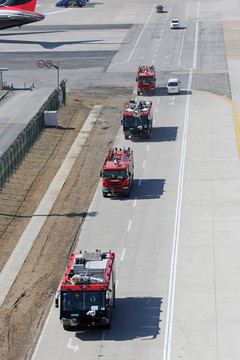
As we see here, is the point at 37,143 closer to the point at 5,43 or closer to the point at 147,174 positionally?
the point at 147,174

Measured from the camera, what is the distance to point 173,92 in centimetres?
10119

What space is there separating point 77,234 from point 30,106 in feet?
143

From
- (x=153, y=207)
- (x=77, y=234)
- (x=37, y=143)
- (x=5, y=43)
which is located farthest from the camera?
(x=5, y=43)

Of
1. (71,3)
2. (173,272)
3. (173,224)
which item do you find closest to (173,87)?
(173,224)

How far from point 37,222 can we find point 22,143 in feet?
58.2

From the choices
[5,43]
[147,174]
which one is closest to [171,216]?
[147,174]

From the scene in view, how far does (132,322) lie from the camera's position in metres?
42.1

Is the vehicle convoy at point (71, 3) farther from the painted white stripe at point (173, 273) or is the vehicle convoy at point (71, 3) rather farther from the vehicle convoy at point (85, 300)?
the vehicle convoy at point (85, 300)

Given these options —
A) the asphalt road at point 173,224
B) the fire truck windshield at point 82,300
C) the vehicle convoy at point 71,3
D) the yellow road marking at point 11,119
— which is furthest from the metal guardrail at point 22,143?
A: the vehicle convoy at point 71,3

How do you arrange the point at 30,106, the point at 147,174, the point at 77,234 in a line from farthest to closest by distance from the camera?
1. the point at 30,106
2. the point at 147,174
3. the point at 77,234

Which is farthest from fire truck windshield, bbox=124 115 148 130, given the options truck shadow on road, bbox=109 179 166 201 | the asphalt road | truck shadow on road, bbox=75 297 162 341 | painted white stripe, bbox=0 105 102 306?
truck shadow on road, bbox=75 297 162 341

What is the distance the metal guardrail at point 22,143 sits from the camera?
Answer: 6731 centimetres

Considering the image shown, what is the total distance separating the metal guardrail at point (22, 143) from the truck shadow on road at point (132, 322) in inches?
962

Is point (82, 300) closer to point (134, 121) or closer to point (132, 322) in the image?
point (132, 322)
